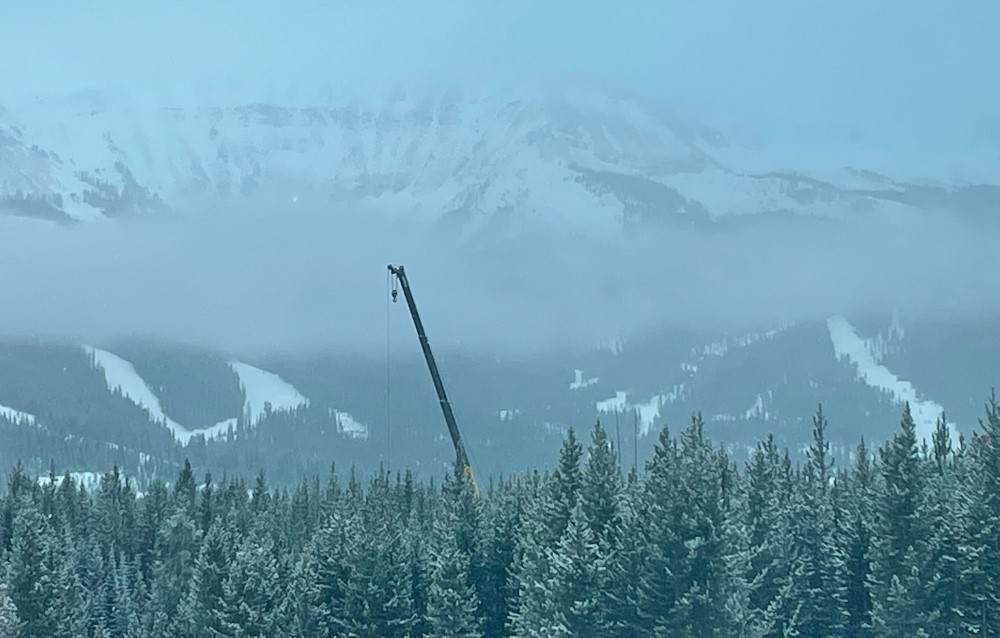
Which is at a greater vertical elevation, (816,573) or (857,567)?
(857,567)

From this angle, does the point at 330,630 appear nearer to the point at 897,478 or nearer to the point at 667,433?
the point at 667,433

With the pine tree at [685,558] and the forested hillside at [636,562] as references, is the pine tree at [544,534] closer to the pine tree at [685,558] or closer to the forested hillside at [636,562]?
the forested hillside at [636,562]

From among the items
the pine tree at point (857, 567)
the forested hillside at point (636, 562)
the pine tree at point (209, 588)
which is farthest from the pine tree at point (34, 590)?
the pine tree at point (857, 567)

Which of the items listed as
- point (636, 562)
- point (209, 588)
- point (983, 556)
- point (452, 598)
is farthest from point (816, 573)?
point (209, 588)

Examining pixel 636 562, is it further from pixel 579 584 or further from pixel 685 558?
pixel 579 584

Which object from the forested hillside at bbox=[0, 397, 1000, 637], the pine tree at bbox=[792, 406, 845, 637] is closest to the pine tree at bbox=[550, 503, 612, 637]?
the forested hillside at bbox=[0, 397, 1000, 637]

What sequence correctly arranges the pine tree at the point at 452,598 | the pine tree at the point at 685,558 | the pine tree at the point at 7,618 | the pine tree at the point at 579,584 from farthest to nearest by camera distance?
the pine tree at the point at 452,598 → the pine tree at the point at 579,584 → the pine tree at the point at 7,618 → the pine tree at the point at 685,558

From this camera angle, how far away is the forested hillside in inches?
2699

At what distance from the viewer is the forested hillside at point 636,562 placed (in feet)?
225

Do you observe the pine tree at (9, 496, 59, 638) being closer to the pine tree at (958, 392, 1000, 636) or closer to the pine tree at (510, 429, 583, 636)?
the pine tree at (510, 429, 583, 636)

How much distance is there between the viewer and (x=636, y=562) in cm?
6956

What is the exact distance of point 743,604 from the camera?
2692 inches

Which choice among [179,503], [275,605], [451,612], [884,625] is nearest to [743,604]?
[884,625]

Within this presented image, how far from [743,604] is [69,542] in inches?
2813
